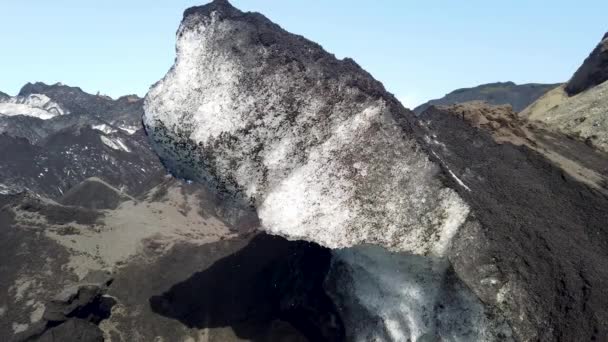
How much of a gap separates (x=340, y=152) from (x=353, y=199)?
116 centimetres

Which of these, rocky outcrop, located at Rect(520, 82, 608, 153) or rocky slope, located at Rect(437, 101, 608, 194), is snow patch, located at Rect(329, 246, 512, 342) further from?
rocky outcrop, located at Rect(520, 82, 608, 153)

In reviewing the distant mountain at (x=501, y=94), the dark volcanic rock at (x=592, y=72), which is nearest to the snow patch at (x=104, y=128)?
the distant mountain at (x=501, y=94)

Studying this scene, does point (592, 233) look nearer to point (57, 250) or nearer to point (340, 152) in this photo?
point (340, 152)

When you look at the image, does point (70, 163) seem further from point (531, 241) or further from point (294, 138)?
point (531, 241)

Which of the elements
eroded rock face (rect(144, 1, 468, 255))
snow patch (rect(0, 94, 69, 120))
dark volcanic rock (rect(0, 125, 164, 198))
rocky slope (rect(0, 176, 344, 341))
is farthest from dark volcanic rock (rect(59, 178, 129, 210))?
snow patch (rect(0, 94, 69, 120))

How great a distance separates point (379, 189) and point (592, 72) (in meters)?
23.1

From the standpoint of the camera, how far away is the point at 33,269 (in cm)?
1820

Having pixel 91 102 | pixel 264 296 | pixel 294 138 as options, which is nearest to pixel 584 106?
pixel 264 296

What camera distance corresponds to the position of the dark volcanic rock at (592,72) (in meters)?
28.8

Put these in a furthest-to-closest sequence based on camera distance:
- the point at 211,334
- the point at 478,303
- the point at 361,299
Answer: the point at 211,334, the point at 361,299, the point at 478,303

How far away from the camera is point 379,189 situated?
37.3 ft

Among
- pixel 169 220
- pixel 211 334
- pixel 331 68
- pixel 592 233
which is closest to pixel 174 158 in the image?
pixel 331 68

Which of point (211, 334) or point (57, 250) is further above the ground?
point (57, 250)

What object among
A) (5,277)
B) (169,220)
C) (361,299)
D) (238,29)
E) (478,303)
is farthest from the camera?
(169,220)
